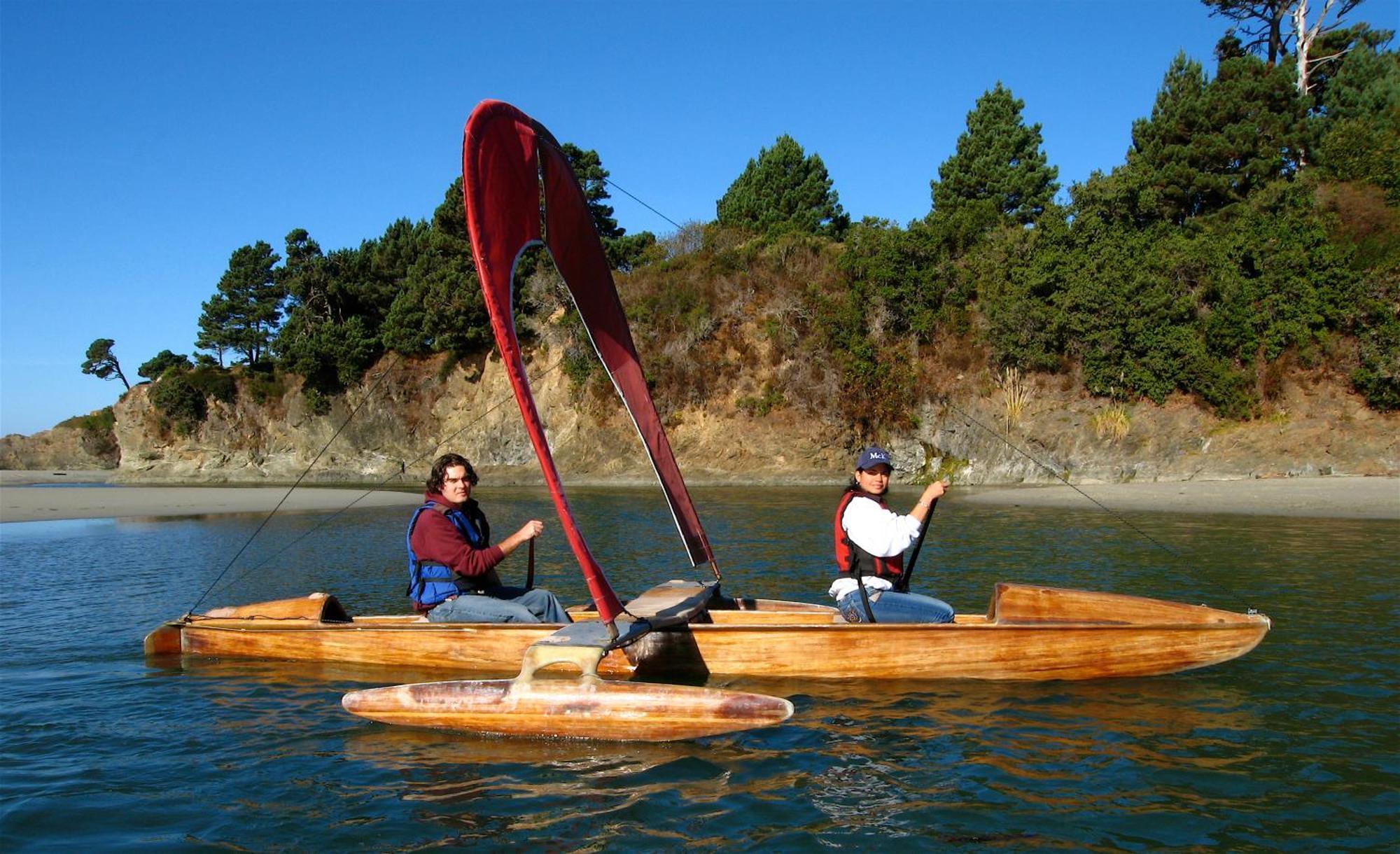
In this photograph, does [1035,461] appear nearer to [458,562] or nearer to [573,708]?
[458,562]

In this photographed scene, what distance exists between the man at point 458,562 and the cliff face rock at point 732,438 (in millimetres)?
6866

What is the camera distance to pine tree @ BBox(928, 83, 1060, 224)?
1618 inches

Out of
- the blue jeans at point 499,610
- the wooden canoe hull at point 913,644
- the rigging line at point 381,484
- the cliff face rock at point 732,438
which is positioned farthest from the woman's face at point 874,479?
the rigging line at point 381,484

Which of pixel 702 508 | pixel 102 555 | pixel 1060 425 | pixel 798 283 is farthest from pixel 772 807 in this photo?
pixel 798 283

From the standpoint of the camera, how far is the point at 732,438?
114 feet

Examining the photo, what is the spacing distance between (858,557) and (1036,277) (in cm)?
2566

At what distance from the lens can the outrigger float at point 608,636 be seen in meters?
6.64

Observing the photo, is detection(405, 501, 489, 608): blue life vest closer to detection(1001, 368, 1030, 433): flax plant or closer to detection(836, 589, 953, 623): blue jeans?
detection(836, 589, 953, 623): blue jeans

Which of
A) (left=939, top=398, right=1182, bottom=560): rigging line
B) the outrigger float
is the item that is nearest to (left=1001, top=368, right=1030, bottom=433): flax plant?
(left=939, top=398, right=1182, bottom=560): rigging line

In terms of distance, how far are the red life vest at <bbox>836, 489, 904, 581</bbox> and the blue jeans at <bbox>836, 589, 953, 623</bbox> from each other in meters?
0.17

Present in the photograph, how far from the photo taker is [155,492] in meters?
33.4

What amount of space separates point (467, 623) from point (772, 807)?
3626 millimetres

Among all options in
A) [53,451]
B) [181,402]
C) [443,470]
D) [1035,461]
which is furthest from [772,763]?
[53,451]

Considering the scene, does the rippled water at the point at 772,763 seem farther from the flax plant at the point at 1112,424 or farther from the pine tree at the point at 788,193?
the pine tree at the point at 788,193
